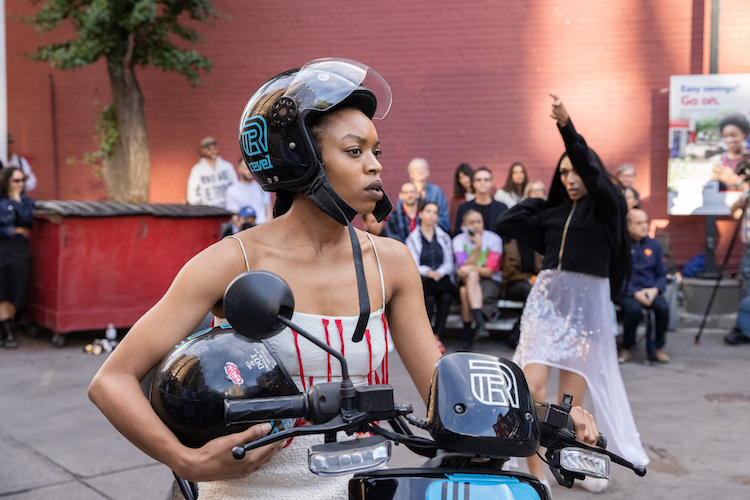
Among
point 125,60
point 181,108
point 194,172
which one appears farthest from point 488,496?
point 181,108

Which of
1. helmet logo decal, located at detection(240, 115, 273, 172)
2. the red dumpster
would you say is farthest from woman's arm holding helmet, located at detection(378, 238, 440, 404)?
the red dumpster

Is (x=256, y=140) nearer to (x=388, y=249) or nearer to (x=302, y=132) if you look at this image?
(x=302, y=132)

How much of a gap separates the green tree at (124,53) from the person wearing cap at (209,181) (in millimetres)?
1306

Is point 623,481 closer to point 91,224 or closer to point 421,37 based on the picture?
point 91,224

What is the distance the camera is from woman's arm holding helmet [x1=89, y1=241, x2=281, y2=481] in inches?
64.0

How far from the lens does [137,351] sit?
1.82m

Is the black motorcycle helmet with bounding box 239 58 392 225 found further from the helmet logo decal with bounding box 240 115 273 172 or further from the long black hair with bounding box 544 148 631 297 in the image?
the long black hair with bounding box 544 148 631 297

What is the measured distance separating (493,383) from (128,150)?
1147 cm

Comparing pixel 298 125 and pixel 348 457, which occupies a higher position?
pixel 298 125

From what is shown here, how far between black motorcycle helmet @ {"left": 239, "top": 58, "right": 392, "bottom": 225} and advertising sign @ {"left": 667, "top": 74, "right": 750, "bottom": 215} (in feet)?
32.6

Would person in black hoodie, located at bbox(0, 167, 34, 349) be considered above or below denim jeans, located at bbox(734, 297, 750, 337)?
above

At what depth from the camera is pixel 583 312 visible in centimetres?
487

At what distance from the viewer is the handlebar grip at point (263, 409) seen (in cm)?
138

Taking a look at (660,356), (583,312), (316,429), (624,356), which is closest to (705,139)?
(660,356)
